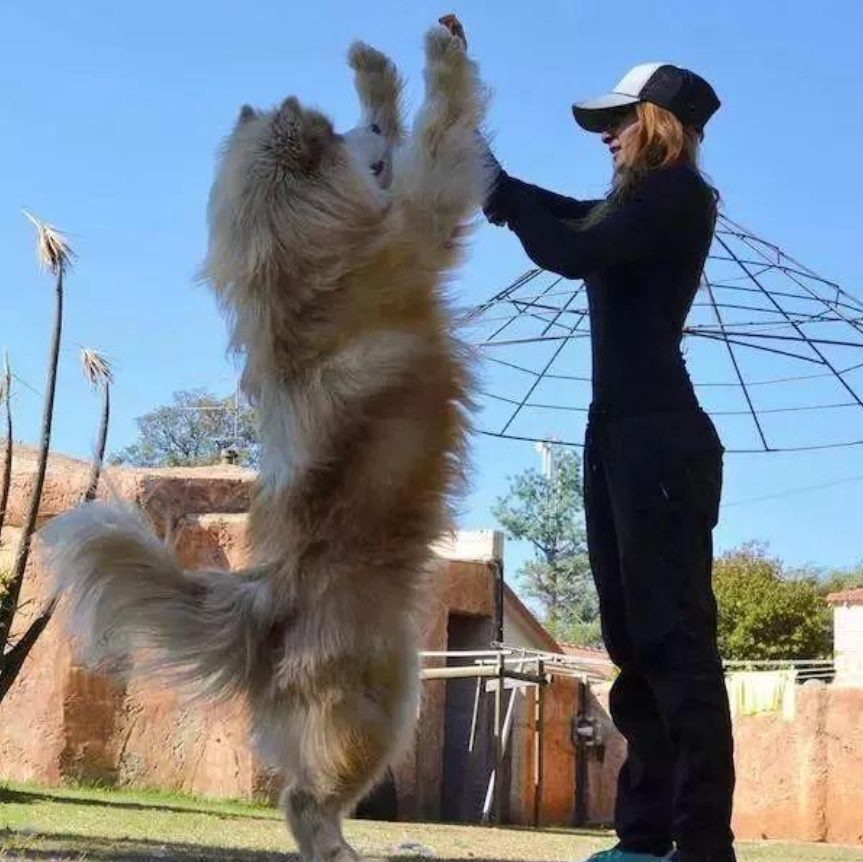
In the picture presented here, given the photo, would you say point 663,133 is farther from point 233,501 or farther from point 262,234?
point 233,501

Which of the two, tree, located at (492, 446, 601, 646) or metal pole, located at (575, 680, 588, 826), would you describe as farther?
tree, located at (492, 446, 601, 646)

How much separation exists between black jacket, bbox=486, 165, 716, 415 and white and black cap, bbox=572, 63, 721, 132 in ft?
0.63

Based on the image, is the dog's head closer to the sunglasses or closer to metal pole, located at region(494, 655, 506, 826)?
the sunglasses

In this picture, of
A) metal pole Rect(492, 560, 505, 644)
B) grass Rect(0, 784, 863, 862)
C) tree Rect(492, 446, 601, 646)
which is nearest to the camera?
grass Rect(0, 784, 863, 862)

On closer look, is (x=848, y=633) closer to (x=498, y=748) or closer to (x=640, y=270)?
(x=498, y=748)

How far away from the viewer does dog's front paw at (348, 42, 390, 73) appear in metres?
3.98

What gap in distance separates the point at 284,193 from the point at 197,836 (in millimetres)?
6140

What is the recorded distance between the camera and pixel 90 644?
344cm

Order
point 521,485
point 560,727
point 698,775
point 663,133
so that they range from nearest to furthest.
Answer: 1. point 698,775
2. point 663,133
3. point 560,727
4. point 521,485

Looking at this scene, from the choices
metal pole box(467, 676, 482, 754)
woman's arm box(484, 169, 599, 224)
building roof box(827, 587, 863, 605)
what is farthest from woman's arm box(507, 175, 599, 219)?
Result: building roof box(827, 587, 863, 605)

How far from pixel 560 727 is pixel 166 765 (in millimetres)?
5272

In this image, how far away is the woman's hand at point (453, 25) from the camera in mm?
3711

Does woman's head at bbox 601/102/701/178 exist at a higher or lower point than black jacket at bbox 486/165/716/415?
higher

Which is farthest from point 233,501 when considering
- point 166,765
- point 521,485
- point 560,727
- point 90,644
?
point 521,485
